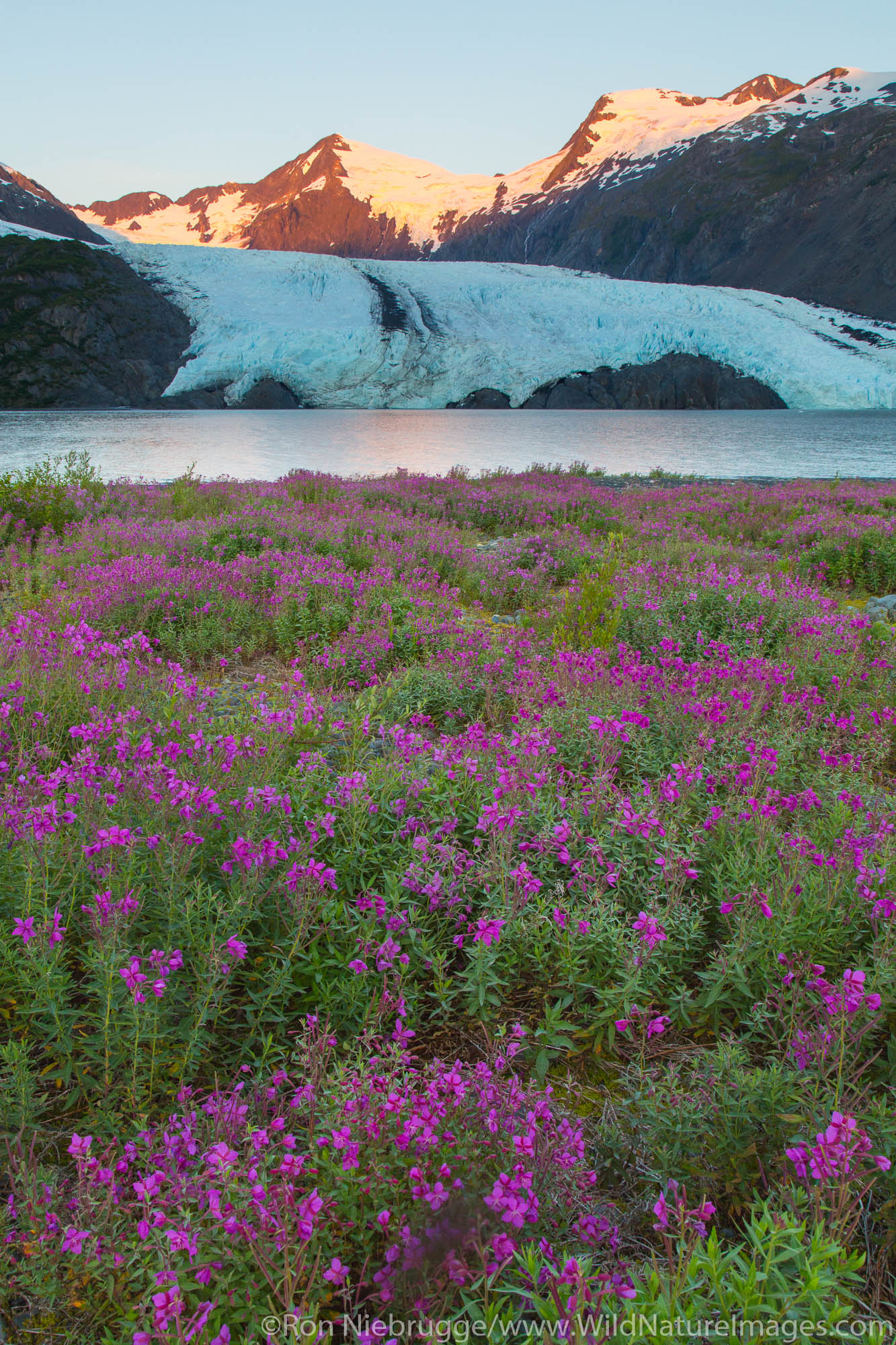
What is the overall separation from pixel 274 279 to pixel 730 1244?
2988 inches

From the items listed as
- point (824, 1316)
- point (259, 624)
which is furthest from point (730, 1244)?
point (259, 624)

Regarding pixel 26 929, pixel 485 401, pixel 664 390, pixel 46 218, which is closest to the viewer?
pixel 26 929

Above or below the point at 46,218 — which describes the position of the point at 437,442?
below

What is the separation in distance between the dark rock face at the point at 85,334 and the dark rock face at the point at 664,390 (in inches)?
1469

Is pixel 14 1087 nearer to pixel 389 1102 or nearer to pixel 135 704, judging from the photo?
pixel 389 1102

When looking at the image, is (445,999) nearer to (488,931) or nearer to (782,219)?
(488,931)

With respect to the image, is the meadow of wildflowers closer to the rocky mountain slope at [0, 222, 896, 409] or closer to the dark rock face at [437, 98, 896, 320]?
the rocky mountain slope at [0, 222, 896, 409]

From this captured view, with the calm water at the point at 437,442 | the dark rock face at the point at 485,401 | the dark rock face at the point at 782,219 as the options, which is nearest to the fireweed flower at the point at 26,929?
the calm water at the point at 437,442

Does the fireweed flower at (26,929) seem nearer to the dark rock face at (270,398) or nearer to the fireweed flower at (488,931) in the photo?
the fireweed flower at (488,931)

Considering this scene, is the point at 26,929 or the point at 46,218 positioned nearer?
the point at 26,929

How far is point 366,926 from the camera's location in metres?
2.36

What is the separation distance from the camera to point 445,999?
2.54 m

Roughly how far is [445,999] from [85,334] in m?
85.3

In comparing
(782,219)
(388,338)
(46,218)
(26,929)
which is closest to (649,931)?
(26,929)
